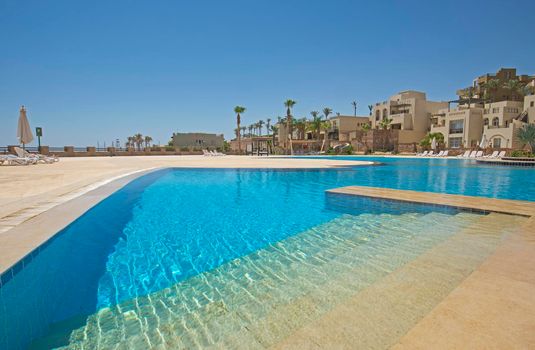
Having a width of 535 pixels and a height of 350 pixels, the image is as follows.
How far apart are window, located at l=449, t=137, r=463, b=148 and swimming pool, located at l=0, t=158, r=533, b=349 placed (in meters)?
43.7

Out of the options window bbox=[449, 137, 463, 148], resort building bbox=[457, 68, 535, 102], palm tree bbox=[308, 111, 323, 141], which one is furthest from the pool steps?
resort building bbox=[457, 68, 535, 102]

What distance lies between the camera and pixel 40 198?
19.7ft

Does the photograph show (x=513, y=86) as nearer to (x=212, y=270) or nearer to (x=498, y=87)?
(x=498, y=87)

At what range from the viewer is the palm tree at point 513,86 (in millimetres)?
45878

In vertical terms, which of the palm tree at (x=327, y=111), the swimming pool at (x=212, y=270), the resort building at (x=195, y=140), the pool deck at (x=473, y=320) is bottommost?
the swimming pool at (x=212, y=270)

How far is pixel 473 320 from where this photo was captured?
1.79m

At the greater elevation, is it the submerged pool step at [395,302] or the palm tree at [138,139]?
the palm tree at [138,139]

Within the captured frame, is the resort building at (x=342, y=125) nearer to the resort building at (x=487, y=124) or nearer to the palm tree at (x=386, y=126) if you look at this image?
the palm tree at (x=386, y=126)

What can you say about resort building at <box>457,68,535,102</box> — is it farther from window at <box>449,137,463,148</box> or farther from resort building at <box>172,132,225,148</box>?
resort building at <box>172,132,225,148</box>

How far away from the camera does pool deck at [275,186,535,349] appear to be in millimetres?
1588

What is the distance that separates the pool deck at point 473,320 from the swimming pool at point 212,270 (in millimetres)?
175

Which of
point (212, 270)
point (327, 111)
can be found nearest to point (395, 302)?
point (212, 270)

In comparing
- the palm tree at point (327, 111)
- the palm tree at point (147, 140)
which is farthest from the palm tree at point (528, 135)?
the palm tree at point (147, 140)

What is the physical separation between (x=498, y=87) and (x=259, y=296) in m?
61.8
